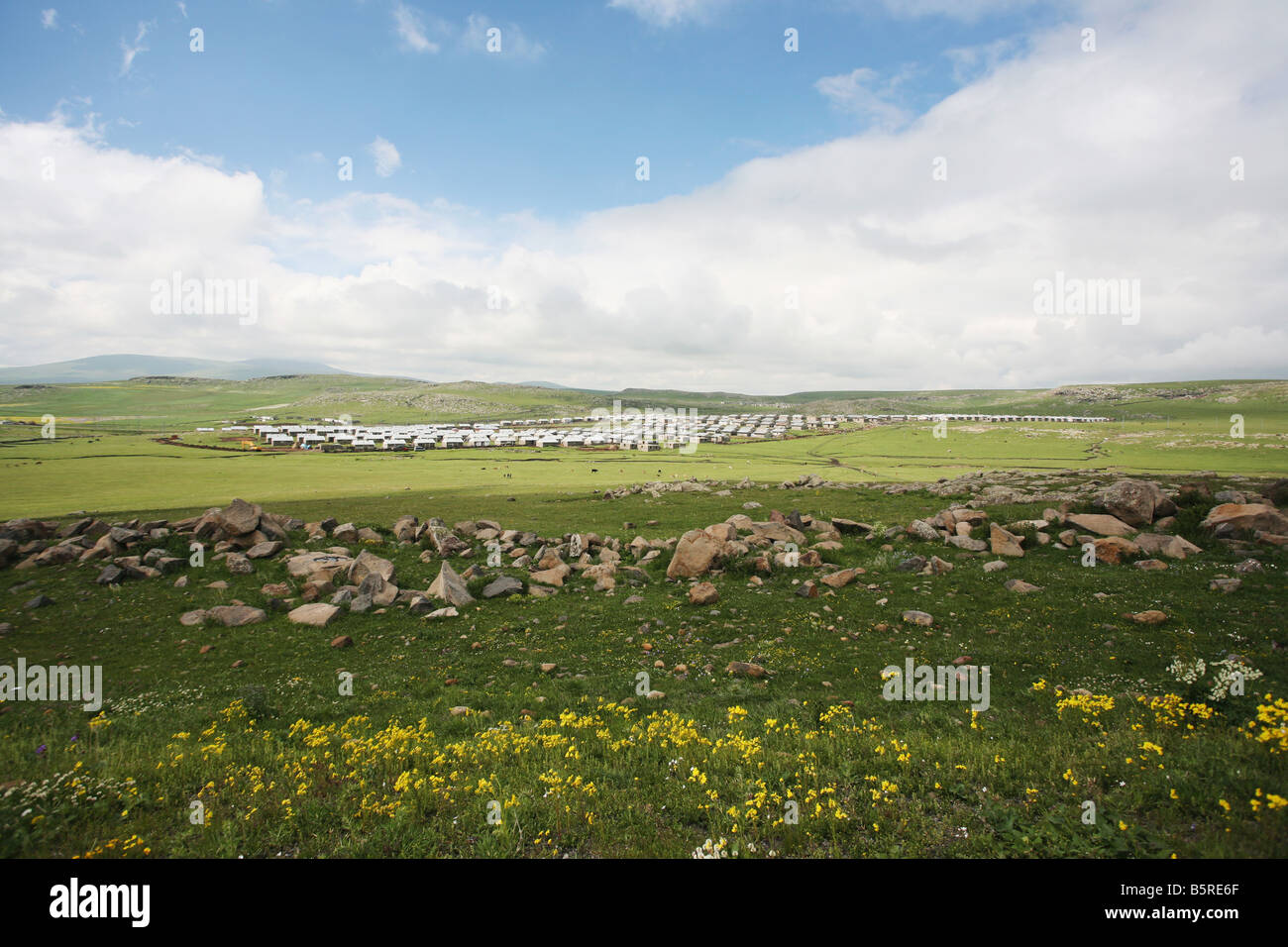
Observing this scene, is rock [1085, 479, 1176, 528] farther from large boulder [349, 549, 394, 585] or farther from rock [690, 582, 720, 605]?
large boulder [349, 549, 394, 585]

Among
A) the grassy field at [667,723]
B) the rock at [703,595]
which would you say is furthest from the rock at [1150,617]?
the rock at [703,595]

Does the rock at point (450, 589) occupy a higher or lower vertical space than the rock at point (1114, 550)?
lower

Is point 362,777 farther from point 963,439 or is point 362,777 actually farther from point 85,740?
point 963,439

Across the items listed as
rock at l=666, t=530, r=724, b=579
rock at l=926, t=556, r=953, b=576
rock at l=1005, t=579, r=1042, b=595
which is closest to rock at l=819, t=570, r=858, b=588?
rock at l=926, t=556, r=953, b=576

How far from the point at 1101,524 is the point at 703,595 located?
1764 cm

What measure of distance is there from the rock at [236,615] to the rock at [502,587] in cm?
738

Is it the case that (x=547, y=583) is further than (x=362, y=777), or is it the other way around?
(x=547, y=583)

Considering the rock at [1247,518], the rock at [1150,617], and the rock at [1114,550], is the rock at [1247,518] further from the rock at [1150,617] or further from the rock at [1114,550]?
the rock at [1150,617]

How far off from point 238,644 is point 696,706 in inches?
566

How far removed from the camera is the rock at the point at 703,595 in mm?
18703

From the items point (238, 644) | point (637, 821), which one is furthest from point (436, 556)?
point (637, 821)
